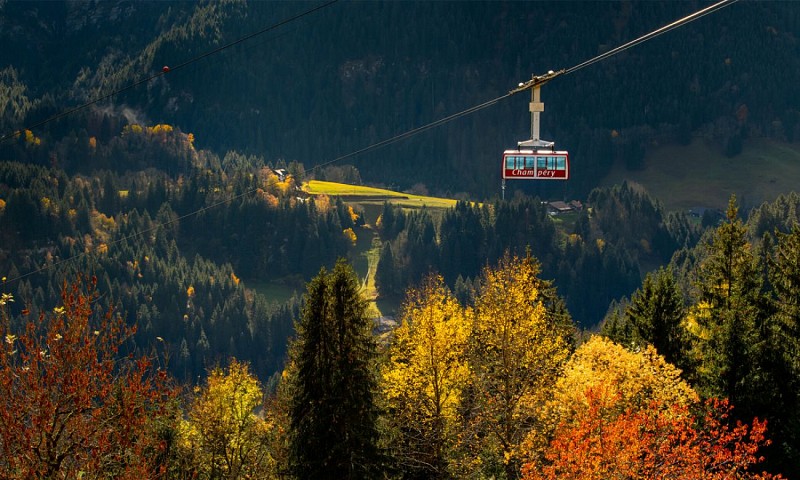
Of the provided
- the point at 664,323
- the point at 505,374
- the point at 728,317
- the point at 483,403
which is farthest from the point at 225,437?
the point at 728,317

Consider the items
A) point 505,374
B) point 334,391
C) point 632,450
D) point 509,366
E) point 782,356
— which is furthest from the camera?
point 509,366

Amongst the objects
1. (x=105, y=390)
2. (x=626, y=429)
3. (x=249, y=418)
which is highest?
(x=105, y=390)

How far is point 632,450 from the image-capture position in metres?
53.4

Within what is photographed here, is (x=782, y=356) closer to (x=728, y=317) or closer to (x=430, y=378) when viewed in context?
(x=728, y=317)

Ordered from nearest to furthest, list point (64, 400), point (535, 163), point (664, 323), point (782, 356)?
1. point (64, 400)
2. point (535, 163)
3. point (782, 356)
4. point (664, 323)

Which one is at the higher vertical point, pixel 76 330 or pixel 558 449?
pixel 76 330

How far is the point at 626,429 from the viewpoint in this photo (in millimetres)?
55281

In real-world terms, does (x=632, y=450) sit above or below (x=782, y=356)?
below

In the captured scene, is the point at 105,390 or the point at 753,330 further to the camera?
the point at 753,330

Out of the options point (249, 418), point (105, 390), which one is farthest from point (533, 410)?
point (105, 390)

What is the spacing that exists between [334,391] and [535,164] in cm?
1730

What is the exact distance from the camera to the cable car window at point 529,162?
54.5 meters

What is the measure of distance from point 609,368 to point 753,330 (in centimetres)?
871

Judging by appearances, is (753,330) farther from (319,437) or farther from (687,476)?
(319,437)
